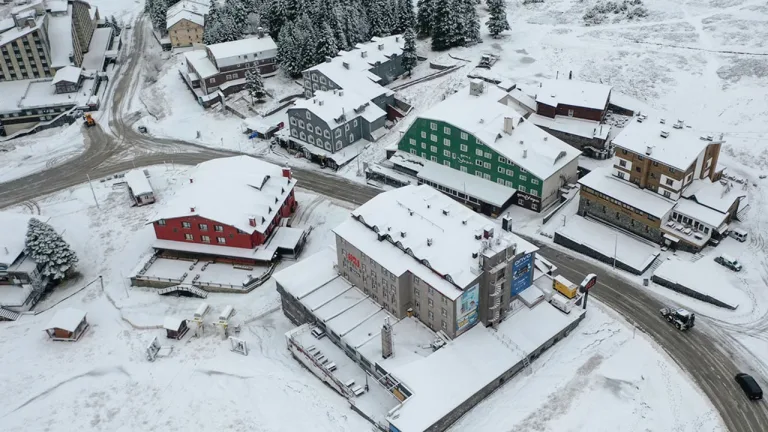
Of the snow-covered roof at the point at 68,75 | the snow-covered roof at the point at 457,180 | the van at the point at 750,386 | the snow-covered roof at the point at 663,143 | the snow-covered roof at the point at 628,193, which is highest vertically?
the snow-covered roof at the point at 663,143

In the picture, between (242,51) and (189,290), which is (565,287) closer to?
(189,290)

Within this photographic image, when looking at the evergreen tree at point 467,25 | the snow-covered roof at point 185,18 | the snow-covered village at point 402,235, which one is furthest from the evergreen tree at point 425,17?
the snow-covered roof at point 185,18

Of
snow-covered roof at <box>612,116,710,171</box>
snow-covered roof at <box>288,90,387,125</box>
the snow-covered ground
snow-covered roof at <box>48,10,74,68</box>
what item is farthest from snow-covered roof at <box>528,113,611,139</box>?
snow-covered roof at <box>48,10,74,68</box>

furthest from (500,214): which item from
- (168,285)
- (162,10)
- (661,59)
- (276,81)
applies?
(162,10)

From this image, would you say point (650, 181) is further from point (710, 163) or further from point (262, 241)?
point (262, 241)

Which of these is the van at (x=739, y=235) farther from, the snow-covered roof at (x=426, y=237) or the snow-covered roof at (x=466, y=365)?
the snow-covered roof at (x=426, y=237)

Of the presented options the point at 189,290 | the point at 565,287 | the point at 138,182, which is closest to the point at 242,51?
the point at 138,182
